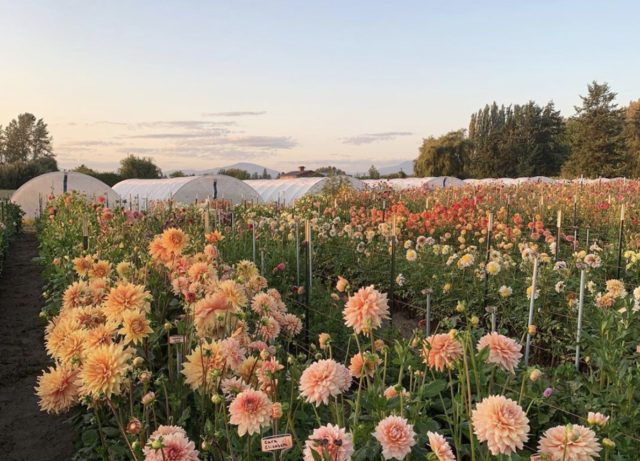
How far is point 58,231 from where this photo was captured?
7.51 m

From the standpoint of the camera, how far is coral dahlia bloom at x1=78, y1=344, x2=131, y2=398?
1.44 meters

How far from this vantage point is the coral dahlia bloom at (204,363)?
→ 1.59 metres

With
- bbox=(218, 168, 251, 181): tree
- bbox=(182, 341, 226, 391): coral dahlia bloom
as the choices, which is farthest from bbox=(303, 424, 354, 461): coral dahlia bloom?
bbox=(218, 168, 251, 181): tree

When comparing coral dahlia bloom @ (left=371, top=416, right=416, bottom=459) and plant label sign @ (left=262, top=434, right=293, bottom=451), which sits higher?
coral dahlia bloom @ (left=371, top=416, right=416, bottom=459)

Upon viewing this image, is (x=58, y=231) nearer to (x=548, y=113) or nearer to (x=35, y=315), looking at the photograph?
(x=35, y=315)

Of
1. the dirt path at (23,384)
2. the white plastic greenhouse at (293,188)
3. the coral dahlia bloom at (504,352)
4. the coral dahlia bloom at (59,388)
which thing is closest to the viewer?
the coral dahlia bloom at (504,352)

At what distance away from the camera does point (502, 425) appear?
106 cm

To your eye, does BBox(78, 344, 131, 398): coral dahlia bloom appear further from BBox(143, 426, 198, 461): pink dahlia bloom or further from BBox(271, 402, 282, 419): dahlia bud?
BBox(271, 402, 282, 419): dahlia bud

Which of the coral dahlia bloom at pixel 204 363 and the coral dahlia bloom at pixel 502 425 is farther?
the coral dahlia bloom at pixel 204 363

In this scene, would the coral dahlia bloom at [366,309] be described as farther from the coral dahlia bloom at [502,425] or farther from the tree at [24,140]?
the tree at [24,140]

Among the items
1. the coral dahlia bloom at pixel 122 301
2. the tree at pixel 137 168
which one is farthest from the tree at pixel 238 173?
the coral dahlia bloom at pixel 122 301

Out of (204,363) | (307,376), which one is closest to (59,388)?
(204,363)

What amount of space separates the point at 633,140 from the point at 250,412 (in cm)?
4414

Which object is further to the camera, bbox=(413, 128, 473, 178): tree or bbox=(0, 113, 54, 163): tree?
bbox=(0, 113, 54, 163): tree
